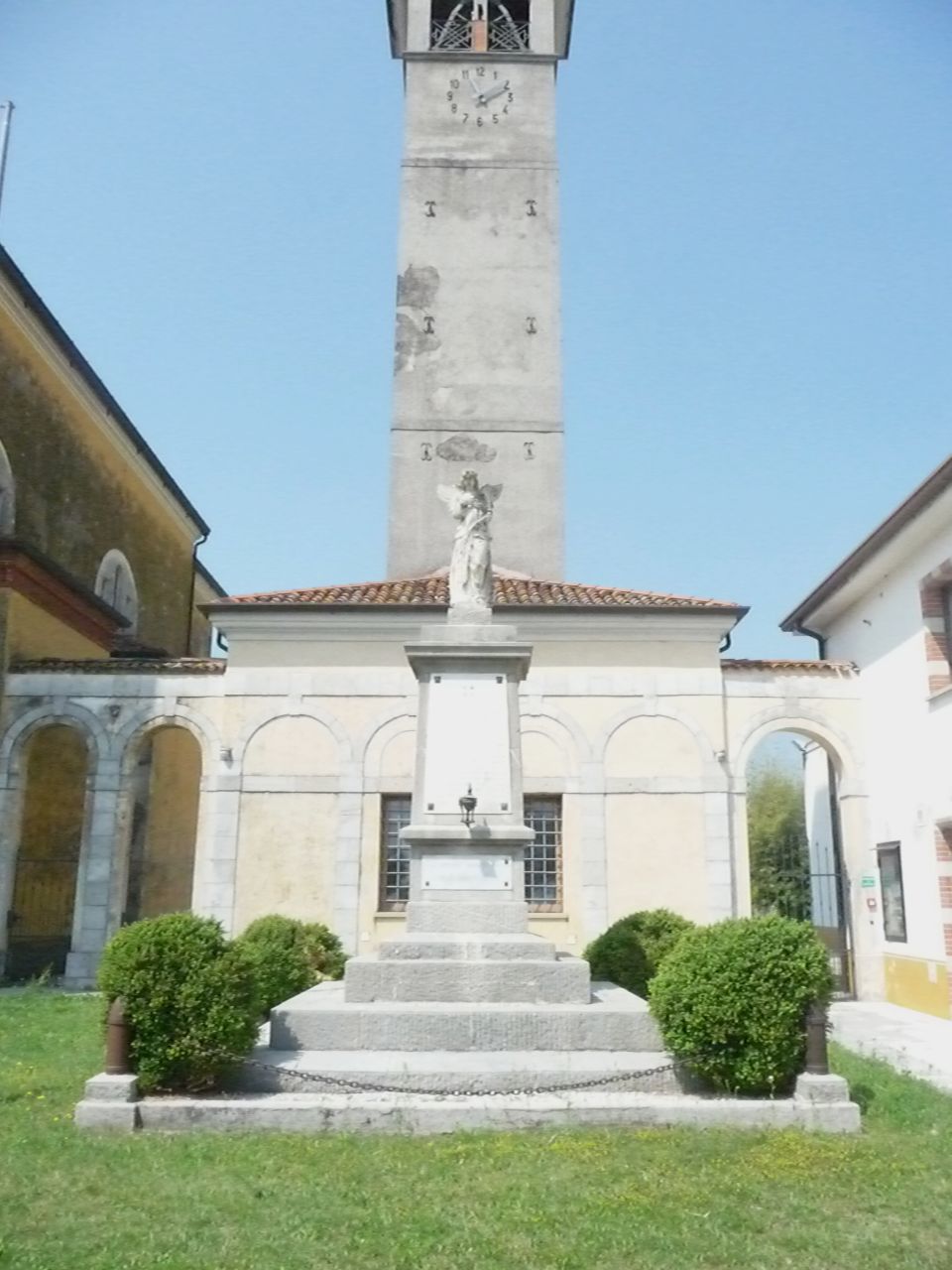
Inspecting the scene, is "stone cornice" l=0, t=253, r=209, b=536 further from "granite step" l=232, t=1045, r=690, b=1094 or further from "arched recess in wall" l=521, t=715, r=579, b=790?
"granite step" l=232, t=1045, r=690, b=1094

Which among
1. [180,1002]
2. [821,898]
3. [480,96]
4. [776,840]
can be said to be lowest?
[180,1002]

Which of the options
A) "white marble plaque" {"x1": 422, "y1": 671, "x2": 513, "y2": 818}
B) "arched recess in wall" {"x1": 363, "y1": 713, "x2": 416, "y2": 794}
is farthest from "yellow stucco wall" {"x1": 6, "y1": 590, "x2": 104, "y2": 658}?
"white marble plaque" {"x1": 422, "y1": 671, "x2": 513, "y2": 818}

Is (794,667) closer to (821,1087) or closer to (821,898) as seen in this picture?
(821,898)

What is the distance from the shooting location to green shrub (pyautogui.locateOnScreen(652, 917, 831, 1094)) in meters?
7.42

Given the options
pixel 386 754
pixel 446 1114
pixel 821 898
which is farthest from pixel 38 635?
pixel 821 898

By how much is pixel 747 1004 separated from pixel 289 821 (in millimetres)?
11873

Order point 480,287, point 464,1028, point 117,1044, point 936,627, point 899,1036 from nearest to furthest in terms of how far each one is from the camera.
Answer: point 117,1044 → point 464,1028 → point 899,1036 → point 936,627 → point 480,287

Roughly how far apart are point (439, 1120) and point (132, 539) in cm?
2160

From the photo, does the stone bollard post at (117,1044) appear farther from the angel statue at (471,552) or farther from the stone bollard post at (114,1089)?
the angel statue at (471,552)

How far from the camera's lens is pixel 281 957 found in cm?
1167

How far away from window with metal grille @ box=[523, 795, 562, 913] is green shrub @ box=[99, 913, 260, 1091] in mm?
10533

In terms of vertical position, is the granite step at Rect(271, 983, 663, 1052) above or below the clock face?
below

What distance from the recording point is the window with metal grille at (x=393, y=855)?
17.8 m

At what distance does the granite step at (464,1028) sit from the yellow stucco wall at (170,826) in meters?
12.9
